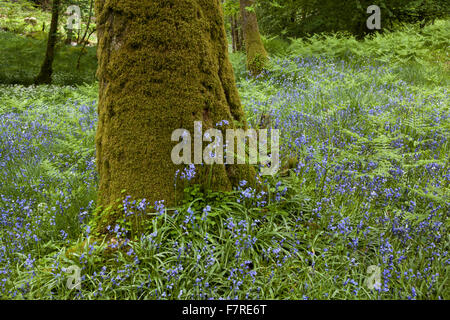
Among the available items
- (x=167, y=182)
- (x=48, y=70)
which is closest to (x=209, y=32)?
(x=167, y=182)

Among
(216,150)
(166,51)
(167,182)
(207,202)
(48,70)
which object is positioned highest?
(48,70)

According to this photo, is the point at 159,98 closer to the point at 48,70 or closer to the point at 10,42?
Answer: the point at 48,70

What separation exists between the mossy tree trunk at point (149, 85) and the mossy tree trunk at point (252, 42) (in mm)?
7303

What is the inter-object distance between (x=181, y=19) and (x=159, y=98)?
2.24 ft

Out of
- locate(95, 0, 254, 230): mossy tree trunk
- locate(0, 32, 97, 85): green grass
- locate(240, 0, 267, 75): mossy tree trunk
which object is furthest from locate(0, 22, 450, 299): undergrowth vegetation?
locate(0, 32, 97, 85): green grass

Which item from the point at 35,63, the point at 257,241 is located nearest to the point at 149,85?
the point at 257,241

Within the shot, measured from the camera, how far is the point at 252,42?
394 inches

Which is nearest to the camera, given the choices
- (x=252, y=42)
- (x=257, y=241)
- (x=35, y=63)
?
(x=257, y=241)

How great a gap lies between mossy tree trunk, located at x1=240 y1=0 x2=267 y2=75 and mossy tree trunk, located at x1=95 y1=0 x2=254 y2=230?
7303mm

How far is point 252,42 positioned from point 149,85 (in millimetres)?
8126

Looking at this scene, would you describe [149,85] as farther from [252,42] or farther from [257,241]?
[252,42]

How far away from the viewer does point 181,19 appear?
8.68 feet

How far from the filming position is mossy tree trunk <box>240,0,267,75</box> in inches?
386
